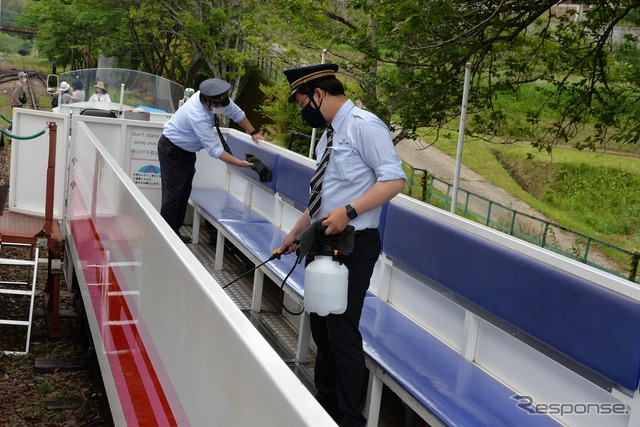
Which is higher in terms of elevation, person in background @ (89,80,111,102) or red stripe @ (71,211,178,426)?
person in background @ (89,80,111,102)

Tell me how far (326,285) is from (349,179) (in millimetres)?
593

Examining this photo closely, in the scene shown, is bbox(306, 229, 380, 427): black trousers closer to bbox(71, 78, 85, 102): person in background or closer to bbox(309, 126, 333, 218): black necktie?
bbox(309, 126, 333, 218): black necktie

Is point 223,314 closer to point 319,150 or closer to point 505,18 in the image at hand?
point 319,150

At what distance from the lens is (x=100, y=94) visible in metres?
14.3

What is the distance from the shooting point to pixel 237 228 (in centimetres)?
746

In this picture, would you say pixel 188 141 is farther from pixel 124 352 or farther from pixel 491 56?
pixel 491 56

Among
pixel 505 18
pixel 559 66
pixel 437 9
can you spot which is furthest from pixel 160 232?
pixel 559 66

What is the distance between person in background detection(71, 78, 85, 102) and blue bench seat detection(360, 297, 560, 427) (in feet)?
33.1

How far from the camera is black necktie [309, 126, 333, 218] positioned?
420cm

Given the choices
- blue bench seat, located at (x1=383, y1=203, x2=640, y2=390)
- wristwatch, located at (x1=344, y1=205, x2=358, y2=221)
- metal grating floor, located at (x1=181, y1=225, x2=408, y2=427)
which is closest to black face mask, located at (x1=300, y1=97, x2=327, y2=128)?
wristwatch, located at (x1=344, y1=205, x2=358, y2=221)

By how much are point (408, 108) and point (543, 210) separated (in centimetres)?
1363

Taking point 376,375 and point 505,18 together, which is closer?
point 376,375

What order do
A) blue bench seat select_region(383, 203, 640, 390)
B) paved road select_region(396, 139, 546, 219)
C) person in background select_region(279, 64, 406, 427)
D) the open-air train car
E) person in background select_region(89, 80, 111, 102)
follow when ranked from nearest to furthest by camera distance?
the open-air train car → blue bench seat select_region(383, 203, 640, 390) → person in background select_region(279, 64, 406, 427) → person in background select_region(89, 80, 111, 102) → paved road select_region(396, 139, 546, 219)

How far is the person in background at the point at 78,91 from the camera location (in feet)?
46.5
